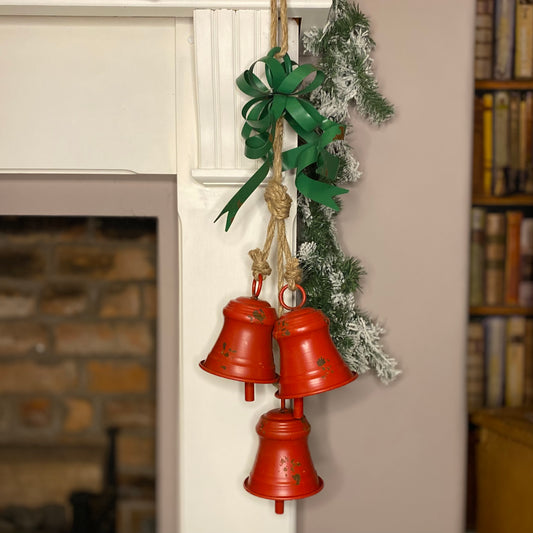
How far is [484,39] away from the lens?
1771mm

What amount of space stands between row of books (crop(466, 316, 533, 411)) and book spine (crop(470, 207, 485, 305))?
91 mm

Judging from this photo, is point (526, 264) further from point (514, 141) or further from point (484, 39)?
point (484, 39)

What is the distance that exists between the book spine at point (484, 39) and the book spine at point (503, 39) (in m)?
0.02

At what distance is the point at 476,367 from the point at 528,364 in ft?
0.55

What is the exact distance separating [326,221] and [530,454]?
844 millimetres

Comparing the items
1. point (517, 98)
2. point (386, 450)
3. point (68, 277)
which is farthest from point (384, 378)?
point (517, 98)

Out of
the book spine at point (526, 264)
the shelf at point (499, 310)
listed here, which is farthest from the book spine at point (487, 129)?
the shelf at point (499, 310)

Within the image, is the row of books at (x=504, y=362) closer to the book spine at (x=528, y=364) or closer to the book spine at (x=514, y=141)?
the book spine at (x=528, y=364)

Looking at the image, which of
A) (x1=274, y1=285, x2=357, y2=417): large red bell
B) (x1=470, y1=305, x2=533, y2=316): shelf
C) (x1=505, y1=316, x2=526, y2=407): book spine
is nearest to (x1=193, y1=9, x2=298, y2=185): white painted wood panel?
(x1=274, y1=285, x2=357, y2=417): large red bell

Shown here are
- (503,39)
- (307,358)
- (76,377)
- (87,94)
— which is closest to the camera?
(307,358)

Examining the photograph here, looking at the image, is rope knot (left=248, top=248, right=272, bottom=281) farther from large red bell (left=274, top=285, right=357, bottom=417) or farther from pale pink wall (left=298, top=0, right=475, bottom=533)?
pale pink wall (left=298, top=0, right=475, bottom=533)

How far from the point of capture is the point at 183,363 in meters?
0.92

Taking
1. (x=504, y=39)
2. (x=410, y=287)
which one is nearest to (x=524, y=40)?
(x=504, y=39)

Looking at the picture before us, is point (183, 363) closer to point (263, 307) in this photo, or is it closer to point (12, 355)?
point (263, 307)
